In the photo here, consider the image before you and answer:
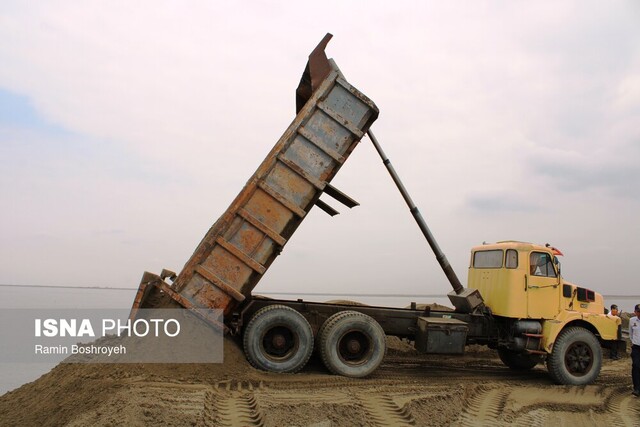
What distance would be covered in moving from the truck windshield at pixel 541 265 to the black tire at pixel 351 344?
3285 mm

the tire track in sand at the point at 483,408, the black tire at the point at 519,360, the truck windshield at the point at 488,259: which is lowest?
the black tire at the point at 519,360

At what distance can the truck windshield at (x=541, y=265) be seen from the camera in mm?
10516

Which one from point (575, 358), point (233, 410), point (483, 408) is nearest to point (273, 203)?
point (233, 410)

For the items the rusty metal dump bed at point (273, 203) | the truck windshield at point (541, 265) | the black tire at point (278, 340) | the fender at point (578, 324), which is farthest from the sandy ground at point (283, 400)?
the truck windshield at point (541, 265)

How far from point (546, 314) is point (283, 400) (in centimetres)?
579

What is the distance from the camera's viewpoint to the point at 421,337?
9914mm

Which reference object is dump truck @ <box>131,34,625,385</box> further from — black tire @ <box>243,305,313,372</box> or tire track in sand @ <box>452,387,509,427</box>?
tire track in sand @ <box>452,387,509,427</box>

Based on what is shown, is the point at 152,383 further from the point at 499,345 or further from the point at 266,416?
the point at 499,345

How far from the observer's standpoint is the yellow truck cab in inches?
408

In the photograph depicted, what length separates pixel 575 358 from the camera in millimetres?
10500

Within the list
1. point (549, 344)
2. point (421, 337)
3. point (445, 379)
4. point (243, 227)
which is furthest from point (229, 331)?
point (549, 344)

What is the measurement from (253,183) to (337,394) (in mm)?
3446

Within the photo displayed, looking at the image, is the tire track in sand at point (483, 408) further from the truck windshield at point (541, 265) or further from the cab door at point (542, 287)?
the truck windshield at point (541, 265)

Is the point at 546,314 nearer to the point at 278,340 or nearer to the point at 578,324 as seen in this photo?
the point at 578,324
